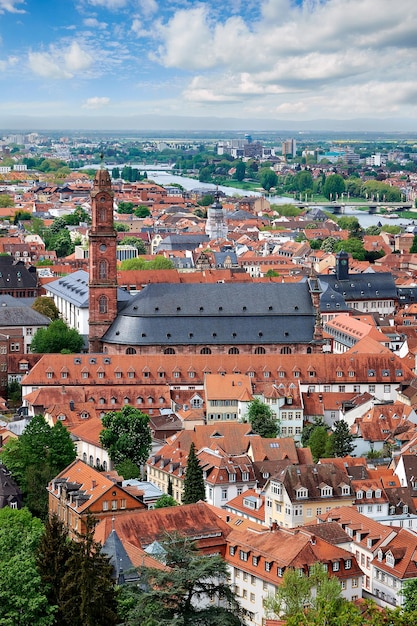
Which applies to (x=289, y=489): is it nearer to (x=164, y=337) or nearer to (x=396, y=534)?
(x=396, y=534)

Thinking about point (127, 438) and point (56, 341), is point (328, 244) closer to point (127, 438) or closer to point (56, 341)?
point (56, 341)

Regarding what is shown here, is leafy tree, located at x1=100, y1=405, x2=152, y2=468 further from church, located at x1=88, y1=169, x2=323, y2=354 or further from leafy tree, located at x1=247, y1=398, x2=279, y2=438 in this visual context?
church, located at x1=88, y1=169, x2=323, y2=354

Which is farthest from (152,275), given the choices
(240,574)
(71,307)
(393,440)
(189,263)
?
(240,574)

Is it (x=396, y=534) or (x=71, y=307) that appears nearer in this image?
(x=396, y=534)

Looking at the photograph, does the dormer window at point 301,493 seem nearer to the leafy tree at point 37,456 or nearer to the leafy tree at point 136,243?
the leafy tree at point 37,456

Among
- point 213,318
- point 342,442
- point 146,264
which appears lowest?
point 146,264

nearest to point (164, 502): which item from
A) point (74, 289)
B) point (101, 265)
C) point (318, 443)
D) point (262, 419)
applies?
point (318, 443)

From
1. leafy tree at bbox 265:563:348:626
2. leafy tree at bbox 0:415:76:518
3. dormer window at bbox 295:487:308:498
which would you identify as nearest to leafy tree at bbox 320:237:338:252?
leafy tree at bbox 0:415:76:518
